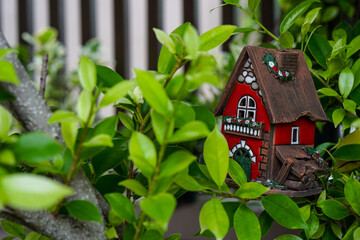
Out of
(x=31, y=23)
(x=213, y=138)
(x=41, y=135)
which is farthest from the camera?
(x=31, y=23)

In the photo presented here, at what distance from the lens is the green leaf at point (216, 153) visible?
13.9 inches

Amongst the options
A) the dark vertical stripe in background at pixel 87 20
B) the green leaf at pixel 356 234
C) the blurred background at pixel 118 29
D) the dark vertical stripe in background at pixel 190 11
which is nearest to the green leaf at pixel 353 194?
the green leaf at pixel 356 234

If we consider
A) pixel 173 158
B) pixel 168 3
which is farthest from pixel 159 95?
pixel 168 3

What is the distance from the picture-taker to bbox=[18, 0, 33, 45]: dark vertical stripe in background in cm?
235

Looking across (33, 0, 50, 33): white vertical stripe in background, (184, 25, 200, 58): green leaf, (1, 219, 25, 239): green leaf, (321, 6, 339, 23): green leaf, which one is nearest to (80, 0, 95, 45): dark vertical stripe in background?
(33, 0, 50, 33): white vertical stripe in background

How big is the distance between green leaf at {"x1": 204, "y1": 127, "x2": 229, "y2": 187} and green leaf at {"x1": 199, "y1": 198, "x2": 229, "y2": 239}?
0.10 feet

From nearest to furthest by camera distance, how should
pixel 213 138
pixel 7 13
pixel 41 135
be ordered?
pixel 41 135
pixel 213 138
pixel 7 13

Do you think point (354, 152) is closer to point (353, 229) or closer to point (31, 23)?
point (353, 229)

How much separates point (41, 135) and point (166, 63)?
0.18m

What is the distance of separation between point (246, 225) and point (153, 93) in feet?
0.57

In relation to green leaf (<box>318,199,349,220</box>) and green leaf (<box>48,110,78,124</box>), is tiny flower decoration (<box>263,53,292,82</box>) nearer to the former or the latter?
green leaf (<box>318,199,349,220</box>)

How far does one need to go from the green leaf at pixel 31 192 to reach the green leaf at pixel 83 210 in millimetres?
120

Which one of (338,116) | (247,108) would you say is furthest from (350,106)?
(247,108)

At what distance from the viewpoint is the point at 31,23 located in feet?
7.80
